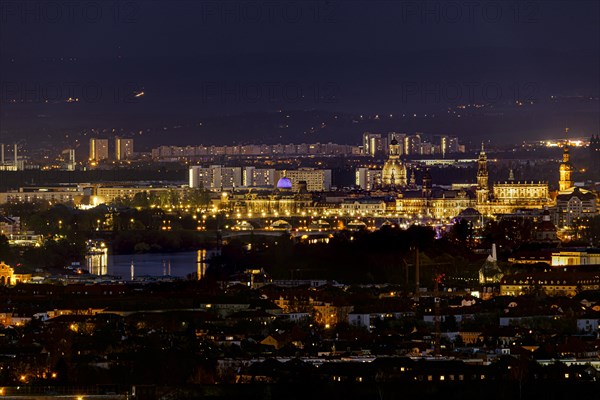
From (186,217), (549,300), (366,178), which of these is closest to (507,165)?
(366,178)

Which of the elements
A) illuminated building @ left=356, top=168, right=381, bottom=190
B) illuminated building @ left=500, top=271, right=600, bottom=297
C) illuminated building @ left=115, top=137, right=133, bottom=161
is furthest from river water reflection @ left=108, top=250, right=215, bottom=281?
illuminated building @ left=115, top=137, right=133, bottom=161

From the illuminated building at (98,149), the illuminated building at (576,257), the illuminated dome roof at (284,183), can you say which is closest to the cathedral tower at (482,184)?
the illuminated dome roof at (284,183)

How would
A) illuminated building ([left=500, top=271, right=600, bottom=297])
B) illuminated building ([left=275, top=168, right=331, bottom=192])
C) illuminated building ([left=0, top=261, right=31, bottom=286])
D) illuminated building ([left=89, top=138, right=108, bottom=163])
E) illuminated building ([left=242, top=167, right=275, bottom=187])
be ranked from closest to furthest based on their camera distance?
illuminated building ([left=500, top=271, right=600, bottom=297]), illuminated building ([left=0, top=261, right=31, bottom=286]), illuminated building ([left=275, top=168, right=331, bottom=192]), illuminated building ([left=242, top=167, right=275, bottom=187]), illuminated building ([left=89, top=138, right=108, bottom=163])

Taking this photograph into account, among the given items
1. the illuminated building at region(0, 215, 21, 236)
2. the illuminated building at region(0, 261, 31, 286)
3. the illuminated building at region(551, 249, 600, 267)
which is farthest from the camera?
the illuminated building at region(0, 215, 21, 236)

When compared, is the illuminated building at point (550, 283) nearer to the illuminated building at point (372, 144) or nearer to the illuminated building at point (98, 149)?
the illuminated building at point (372, 144)

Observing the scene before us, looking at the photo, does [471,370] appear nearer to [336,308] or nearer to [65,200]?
[336,308]

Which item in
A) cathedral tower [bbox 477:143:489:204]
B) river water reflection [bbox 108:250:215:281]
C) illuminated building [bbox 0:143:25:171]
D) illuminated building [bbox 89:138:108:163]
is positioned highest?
illuminated building [bbox 89:138:108:163]

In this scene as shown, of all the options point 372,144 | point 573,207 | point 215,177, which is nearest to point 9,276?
point 573,207

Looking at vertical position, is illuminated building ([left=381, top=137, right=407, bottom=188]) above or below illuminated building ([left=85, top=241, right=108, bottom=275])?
above

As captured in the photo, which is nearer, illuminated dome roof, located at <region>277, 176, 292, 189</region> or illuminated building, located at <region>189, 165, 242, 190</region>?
illuminated dome roof, located at <region>277, 176, 292, 189</region>

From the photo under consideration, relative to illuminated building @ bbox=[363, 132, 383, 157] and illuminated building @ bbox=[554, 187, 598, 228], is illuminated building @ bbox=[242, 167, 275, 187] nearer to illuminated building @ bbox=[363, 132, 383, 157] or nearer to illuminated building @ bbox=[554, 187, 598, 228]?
illuminated building @ bbox=[363, 132, 383, 157]
